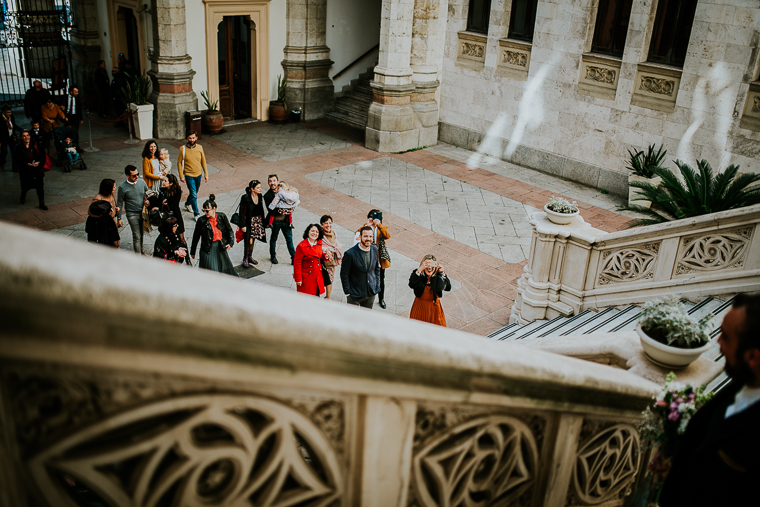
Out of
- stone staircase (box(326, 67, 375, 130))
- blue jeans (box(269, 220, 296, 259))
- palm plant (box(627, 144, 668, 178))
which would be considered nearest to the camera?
blue jeans (box(269, 220, 296, 259))

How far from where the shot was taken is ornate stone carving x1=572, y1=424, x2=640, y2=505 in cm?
271

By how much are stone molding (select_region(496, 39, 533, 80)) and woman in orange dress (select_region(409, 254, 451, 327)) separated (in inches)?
380

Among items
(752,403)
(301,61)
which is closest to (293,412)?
(752,403)

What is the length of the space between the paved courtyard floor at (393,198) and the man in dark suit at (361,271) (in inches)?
49.1

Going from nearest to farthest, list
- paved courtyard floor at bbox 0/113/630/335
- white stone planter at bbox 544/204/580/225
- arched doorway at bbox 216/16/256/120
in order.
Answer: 1. white stone planter at bbox 544/204/580/225
2. paved courtyard floor at bbox 0/113/630/335
3. arched doorway at bbox 216/16/256/120

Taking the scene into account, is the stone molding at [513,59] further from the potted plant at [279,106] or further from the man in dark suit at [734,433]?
the man in dark suit at [734,433]

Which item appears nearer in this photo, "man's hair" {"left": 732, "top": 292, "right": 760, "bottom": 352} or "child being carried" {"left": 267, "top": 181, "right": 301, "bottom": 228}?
"man's hair" {"left": 732, "top": 292, "right": 760, "bottom": 352}

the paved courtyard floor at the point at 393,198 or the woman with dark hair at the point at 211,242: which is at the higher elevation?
the woman with dark hair at the point at 211,242

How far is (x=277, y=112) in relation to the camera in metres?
19.0

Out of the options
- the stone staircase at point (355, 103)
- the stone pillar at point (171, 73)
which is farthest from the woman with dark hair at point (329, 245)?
Result: the stone staircase at point (355, 103)

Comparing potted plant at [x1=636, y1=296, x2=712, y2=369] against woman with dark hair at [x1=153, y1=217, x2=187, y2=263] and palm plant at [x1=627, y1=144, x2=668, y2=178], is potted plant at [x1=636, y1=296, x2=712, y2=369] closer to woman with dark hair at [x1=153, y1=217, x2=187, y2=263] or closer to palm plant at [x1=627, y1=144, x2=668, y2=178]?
woman with dark hair at [x1=153, y1=217, x2=187, y2=263]

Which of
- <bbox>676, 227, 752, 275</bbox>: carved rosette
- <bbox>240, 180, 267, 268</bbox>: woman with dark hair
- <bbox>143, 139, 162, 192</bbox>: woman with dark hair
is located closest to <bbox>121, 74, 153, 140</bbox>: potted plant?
<bbox>143, 139, 162, 192</bbox>: woman with dark hair

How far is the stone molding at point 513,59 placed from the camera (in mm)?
15580

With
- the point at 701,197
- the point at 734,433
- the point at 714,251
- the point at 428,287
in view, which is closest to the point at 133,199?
the point at 428,287
